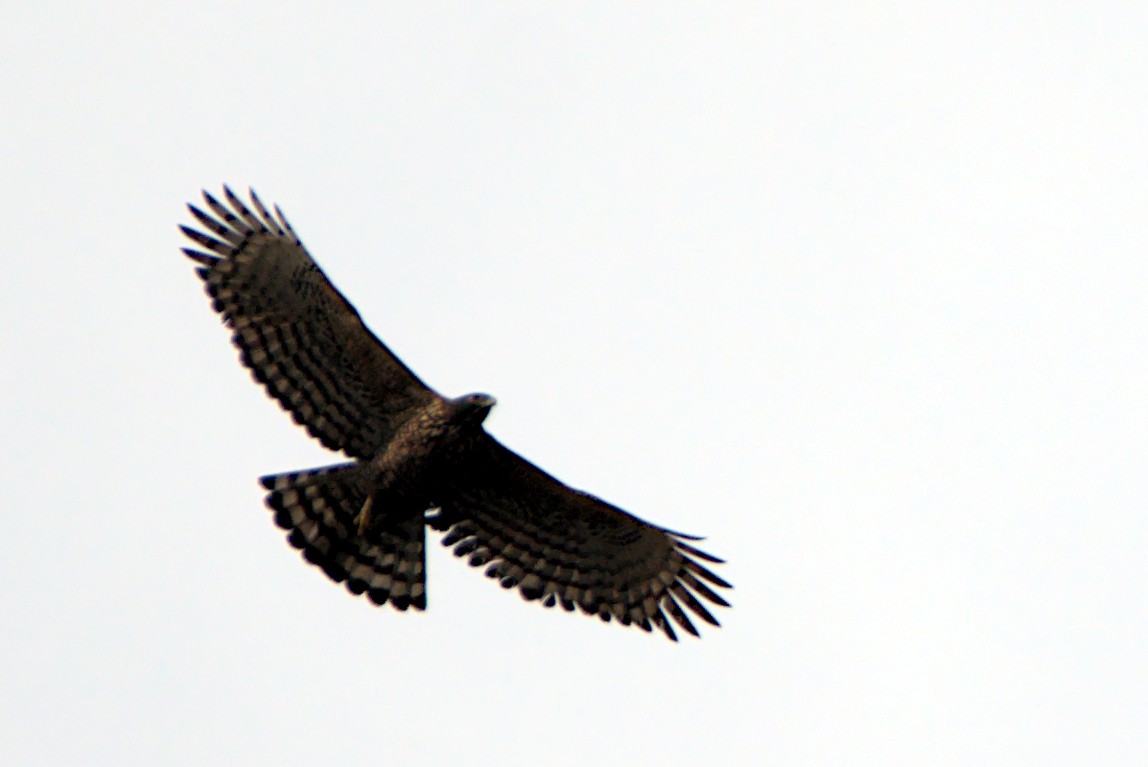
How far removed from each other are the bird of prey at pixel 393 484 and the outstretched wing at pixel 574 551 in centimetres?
1

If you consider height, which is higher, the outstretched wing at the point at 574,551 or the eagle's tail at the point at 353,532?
the outstretched wing at the point at 574,551

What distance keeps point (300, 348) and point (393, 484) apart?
142cm

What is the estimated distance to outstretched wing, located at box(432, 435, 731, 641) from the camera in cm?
1683

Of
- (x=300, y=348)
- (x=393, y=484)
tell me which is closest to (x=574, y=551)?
(x=393, y=484)

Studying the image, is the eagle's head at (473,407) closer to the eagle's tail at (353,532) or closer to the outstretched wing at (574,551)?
the outstretched wing at (574,551)

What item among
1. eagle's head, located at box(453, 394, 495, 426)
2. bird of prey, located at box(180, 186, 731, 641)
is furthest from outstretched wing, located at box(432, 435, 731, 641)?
eagle's head, located at box(453, 394, 495, 426)

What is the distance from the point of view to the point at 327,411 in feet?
54.4

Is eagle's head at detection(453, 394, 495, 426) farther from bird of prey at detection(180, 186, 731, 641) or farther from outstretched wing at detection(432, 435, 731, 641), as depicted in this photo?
outstretched wing at detection(432, 435, 731, 641)

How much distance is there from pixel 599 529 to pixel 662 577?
76 centimetres

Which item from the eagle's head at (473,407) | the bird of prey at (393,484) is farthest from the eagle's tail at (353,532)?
the eagle's head at (473,407)

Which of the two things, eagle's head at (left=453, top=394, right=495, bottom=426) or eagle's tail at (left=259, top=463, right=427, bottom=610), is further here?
eagle's tail at (left=259, top=463, right=427, bottom=610)

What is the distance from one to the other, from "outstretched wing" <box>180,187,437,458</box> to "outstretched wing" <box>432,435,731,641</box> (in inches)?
38.3

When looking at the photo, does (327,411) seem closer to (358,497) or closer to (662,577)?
(358,497)

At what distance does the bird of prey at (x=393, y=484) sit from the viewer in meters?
16.4
